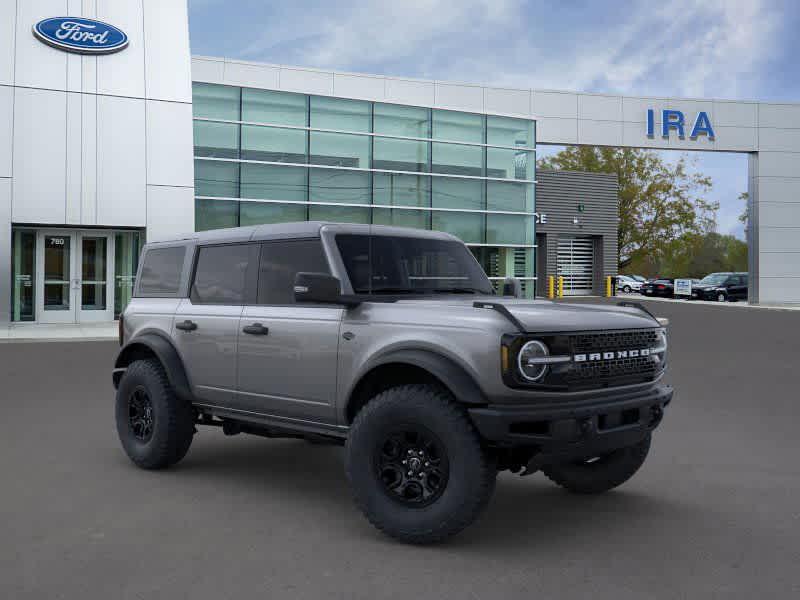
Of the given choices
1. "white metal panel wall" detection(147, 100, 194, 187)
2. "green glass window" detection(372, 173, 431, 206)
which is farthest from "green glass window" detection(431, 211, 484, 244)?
"white metal panel wall" detection(147, 100, 194, 187)

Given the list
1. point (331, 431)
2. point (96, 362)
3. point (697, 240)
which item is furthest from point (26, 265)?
point (697, 240)

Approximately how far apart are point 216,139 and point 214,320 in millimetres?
23104

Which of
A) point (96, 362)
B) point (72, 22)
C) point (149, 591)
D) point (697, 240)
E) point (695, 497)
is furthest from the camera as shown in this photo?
point (697, 240)

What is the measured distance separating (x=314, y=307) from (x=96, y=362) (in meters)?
10.8

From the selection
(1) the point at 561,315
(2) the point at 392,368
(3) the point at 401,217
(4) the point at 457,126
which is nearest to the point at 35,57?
(3) the point at 401,217

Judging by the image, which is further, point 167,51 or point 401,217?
point 401,217

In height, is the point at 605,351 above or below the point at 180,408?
above

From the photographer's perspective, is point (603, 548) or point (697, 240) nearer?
point (603, 548)

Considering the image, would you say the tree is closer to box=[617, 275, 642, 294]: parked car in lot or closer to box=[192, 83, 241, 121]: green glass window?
box=[617, 275, 642, 294]: parked car in lot

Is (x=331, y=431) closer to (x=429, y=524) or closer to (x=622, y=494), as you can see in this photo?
(x=429, y=524)

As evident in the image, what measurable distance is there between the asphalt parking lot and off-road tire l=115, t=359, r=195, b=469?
15cm

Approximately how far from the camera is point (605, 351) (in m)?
5.08

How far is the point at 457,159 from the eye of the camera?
31969mm

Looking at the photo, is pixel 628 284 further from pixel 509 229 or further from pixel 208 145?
pixel 208 145
